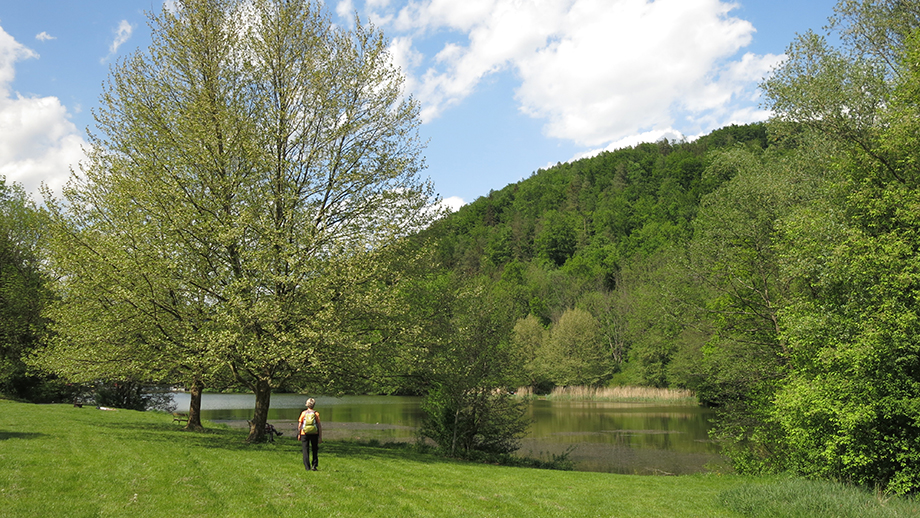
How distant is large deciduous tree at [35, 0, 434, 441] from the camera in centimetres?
1555

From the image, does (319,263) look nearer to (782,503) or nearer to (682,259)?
(782,503)

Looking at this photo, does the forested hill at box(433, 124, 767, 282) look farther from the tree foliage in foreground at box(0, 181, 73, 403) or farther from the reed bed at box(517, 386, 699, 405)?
the tree foliage in foreground at box(0, 181, 73, 403)

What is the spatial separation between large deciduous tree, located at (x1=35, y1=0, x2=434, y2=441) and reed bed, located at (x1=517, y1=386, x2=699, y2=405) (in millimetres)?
41872

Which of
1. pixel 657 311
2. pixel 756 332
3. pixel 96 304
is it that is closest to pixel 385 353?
pixel 96 304

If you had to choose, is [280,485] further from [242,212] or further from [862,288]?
[862,288]

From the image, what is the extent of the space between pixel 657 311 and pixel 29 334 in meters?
38.2

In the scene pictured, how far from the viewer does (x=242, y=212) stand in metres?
15.8

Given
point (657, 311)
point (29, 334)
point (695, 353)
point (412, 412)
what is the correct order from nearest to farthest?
1. point (657, 311)
2. point (29, 334)
3. point (412, 412)
4. point (695, 353)

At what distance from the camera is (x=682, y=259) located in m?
23.5

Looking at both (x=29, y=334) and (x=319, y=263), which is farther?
(x=29, y=334)

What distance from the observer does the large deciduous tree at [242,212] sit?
1555 cm

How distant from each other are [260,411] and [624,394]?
5381 centimetres

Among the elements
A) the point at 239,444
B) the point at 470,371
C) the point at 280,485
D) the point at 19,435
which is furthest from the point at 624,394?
the point at 19,435

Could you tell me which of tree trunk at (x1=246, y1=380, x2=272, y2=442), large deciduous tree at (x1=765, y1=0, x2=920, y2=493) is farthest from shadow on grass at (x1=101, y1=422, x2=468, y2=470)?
large deciduous tree at (x1=765, y1=0, x2=920, y2=493)
